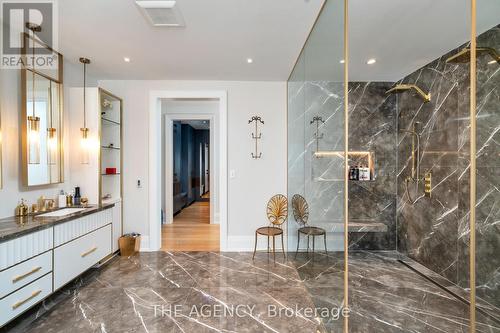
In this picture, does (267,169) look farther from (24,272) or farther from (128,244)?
(24,272)

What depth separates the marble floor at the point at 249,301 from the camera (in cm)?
192

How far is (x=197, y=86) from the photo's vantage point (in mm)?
3734

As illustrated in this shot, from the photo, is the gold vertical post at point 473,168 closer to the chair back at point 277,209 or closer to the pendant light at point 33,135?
the chair back at point 277,209

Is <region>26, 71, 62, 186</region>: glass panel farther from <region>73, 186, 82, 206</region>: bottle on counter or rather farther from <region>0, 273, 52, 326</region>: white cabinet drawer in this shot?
<region>0, 273, 52, 326</region>: white cabinet drawer

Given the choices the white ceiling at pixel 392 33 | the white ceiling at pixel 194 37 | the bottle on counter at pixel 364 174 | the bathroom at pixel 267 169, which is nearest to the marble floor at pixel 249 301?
the bathroom at pixel 267 169

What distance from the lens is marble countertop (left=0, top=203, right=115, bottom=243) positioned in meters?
1.84

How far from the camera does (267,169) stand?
377 cm

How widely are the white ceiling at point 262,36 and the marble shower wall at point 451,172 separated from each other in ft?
0.88

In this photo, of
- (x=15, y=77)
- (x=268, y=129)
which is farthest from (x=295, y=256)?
(x=15, y=77)

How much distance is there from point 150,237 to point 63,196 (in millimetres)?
1298

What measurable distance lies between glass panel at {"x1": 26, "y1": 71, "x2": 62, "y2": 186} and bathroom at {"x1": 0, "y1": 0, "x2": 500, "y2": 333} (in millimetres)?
18

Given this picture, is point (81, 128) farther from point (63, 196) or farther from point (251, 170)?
point (251, 170)

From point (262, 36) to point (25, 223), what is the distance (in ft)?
9.20

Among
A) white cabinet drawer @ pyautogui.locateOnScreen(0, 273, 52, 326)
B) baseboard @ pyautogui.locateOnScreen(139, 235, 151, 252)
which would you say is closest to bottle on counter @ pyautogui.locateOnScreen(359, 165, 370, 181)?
baseboard @ pyautogui.locateOnScreen(139, 235, 151, 252)
